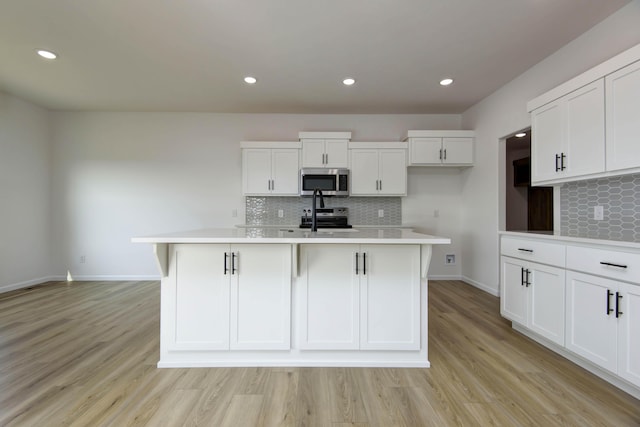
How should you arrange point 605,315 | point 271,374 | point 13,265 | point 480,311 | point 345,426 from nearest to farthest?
point 345,426 → point 605,315 → point 271,374 → point 480,311 → point 13,265

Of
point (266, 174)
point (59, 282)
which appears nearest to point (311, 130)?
point (266, 174)

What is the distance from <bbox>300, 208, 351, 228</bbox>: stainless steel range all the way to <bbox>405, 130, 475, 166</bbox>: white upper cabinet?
51.9 inches

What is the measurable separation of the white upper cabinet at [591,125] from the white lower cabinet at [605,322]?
80cm

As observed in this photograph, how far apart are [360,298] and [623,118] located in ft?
7.04

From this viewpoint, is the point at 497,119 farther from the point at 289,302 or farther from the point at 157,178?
the point at 157,178

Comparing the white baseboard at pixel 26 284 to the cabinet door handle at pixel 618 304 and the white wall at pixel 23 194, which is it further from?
the cabinet door handle at pixel 618 304

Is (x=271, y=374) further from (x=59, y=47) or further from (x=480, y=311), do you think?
(x=59, y=47)

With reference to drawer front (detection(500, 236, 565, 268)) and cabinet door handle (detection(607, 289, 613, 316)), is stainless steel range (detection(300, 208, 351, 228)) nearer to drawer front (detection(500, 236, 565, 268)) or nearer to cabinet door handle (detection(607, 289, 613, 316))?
drawer front (detection(500, 236, 565, 268))

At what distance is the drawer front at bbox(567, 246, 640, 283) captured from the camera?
1.58m

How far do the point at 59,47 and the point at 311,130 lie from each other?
3.00m

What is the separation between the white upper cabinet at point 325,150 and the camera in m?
4.10

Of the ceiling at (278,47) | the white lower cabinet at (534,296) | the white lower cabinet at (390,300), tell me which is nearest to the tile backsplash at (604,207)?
the white lower cabinet at (534,296)

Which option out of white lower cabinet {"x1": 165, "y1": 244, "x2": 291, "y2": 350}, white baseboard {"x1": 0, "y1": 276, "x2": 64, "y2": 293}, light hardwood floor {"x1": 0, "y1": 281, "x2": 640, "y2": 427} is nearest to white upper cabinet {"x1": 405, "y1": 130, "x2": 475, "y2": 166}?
light hardwood floor {"x1": 0, "y1": 281, "x2": 640, "y2": 427}

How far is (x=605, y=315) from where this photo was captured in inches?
67.7
